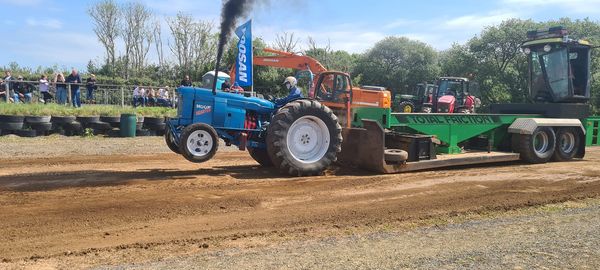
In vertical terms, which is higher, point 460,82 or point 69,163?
point 460,82

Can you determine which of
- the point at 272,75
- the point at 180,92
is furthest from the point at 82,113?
the point at 272,75

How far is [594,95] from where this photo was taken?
33188mm

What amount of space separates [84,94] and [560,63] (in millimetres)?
17092

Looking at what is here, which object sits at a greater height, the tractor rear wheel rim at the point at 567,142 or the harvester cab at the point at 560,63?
the harvester cab at the point at 560,63

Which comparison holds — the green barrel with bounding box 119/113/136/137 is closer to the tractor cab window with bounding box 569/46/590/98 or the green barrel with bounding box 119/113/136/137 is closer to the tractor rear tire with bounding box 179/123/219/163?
the tractor rear tire with bounding box 179/123/219/163

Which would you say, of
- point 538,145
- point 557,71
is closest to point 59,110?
point 538,145

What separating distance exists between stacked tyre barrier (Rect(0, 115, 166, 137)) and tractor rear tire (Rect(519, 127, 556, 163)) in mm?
10973

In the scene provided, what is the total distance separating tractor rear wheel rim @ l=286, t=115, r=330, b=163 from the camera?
8.70m

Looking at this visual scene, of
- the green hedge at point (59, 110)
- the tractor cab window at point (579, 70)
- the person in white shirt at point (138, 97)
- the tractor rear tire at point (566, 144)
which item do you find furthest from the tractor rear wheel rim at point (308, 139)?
the person in white shirt at point (138, 97)

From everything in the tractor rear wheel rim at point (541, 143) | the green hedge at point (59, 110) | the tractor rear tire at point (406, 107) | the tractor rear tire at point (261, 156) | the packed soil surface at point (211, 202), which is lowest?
the packed soil surface at point (211, 202)

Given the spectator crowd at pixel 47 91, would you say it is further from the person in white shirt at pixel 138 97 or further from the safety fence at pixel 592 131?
the safety fence at pixel 592 131

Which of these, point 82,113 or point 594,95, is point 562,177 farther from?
point 594,95

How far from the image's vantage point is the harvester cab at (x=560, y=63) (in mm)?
11859

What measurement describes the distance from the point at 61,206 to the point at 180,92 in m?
3.06
